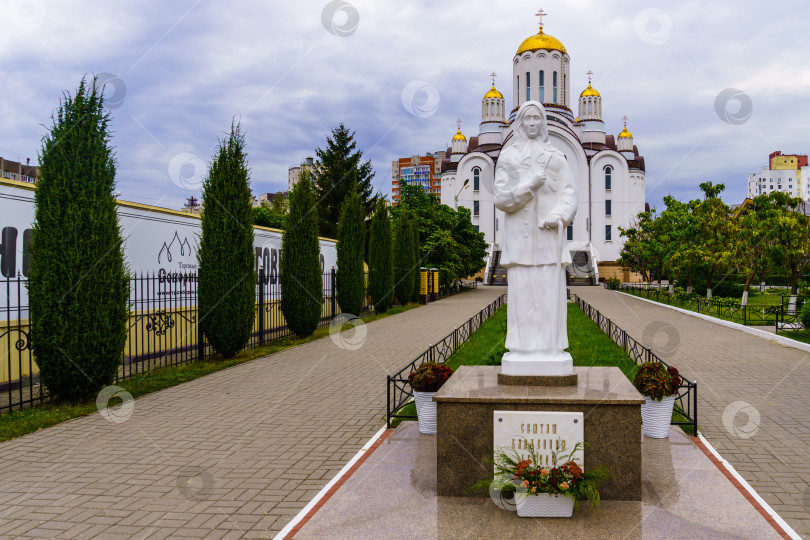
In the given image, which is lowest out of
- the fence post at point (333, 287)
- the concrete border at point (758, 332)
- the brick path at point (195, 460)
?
the brick path at point (195, 460)

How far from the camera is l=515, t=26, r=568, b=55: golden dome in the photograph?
56.9 metres

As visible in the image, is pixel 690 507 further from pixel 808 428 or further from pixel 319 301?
pixel 319 301

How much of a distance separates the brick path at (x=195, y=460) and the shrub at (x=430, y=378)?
37.0 inches

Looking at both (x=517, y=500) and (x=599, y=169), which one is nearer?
(x=517, y=500)

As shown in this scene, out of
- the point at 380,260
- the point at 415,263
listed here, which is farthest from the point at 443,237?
the point at 380,260

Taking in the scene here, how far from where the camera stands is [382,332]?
17.3 meters

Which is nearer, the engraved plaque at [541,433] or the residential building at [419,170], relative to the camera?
the engraved plaque at [541,433]

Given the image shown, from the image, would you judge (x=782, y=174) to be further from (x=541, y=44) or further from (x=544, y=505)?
(x=544, y=505)

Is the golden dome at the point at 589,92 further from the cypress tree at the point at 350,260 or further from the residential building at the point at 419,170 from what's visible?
the residential building at the point at 419,170

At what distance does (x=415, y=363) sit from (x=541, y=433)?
6946 millimetres

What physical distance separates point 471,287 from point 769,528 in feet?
138

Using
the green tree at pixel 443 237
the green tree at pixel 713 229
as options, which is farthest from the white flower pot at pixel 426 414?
the green tree at pixel 443 237

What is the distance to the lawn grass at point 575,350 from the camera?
8.42m

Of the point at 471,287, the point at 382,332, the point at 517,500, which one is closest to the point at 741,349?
the point at 382,332
